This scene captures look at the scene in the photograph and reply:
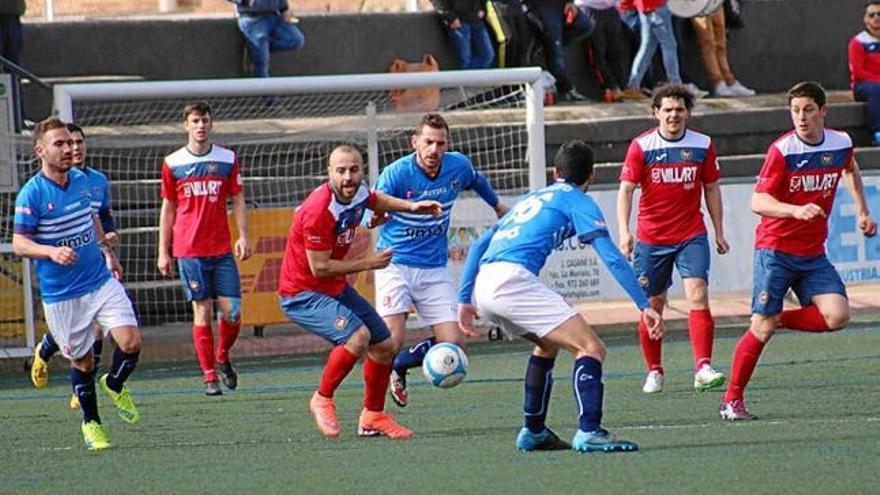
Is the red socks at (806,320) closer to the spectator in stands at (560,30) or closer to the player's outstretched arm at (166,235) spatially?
the player's outstretched arm at (166,235)

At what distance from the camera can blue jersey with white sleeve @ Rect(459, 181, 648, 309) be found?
9672 mm

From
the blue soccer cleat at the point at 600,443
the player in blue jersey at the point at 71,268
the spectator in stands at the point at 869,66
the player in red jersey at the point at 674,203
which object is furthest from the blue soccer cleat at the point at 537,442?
the spectator in stands at the point at 869,66

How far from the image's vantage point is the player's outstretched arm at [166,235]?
13945 millimetres

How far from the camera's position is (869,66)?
2281cm

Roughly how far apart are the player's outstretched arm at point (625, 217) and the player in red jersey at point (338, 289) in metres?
1.93

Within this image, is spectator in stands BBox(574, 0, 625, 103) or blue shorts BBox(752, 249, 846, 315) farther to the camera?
spectator in stands BBox(574, 0, 625, 103)

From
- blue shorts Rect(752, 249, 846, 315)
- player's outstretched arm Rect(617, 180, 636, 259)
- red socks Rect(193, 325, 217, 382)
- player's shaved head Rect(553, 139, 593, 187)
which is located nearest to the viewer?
player's shaved head Rect(553, 139, 593, 187)

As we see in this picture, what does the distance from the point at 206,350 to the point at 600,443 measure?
16.6 feet

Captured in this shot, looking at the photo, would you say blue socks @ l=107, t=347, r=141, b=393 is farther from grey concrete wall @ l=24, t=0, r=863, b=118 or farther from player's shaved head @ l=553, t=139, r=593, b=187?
grey concrete wall @ l=24, t=0, r=863, b=118

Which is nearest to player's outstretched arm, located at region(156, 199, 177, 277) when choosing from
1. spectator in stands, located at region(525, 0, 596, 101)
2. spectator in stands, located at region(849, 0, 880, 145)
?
spectator in stands, located at region(525, 0, 596, 101)

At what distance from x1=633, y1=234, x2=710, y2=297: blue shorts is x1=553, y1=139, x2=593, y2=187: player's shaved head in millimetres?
3378

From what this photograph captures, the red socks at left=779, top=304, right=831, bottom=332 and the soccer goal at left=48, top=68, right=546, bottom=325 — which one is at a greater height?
the soccer goal at left=48, top=68, right=546, bottom=325

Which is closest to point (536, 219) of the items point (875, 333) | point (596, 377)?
point (596, 377)

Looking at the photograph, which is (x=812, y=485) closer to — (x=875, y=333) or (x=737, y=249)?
Result: (x=875, y=333)
